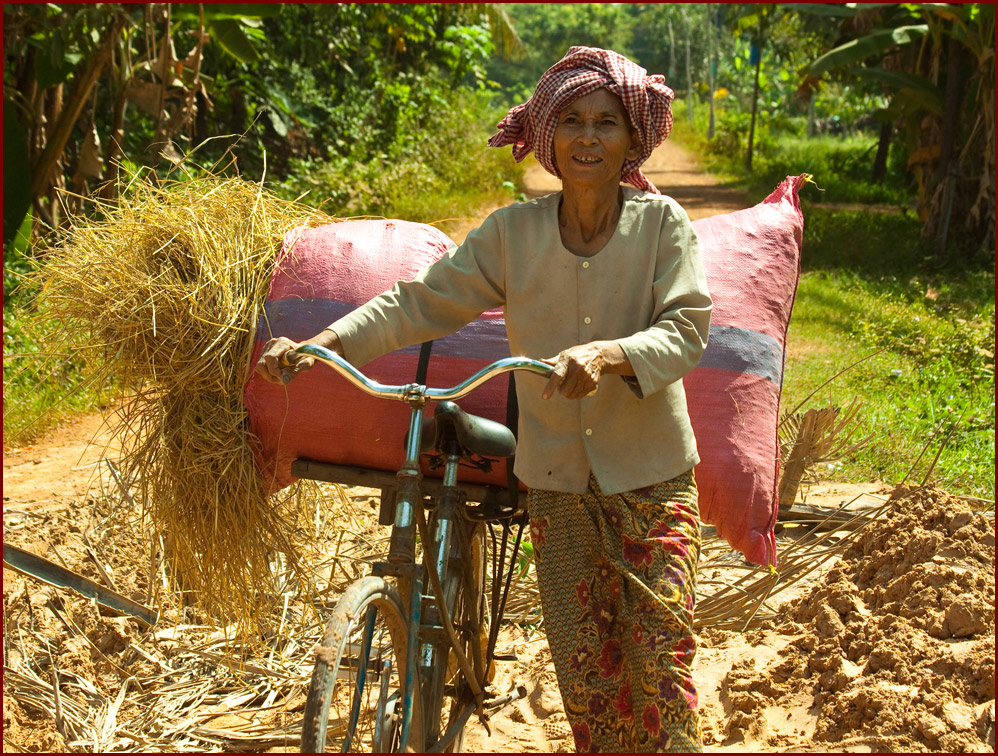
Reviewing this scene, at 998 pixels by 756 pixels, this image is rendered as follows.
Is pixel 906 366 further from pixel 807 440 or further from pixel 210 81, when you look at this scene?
pixel 210 81

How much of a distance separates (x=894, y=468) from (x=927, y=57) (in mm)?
7186

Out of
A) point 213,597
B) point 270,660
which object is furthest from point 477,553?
point 270,660

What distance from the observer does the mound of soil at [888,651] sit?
279 centimetres

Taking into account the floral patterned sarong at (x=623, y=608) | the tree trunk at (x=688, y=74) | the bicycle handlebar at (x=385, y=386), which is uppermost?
the tree trunk at (x=688, y=74)

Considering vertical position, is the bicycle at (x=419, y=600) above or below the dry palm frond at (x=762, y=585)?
above

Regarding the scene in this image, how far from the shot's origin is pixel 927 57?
10.4m

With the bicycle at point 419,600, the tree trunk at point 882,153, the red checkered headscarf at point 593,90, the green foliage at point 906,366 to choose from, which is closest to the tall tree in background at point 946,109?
the green foliage at point 906,366

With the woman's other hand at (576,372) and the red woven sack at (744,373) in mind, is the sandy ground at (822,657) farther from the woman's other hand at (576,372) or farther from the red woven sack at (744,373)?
the woman's other hand at (576,372)

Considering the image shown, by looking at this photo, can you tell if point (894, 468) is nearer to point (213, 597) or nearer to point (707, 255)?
point (707, 255)

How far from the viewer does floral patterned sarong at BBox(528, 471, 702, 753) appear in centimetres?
208

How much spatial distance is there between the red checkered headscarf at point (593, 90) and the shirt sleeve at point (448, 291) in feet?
0.78

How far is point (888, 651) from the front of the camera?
3.02 m

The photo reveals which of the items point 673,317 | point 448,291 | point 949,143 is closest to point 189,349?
point 448,291

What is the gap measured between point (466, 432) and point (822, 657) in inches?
66.8
